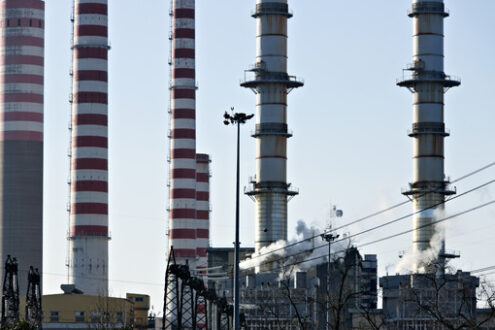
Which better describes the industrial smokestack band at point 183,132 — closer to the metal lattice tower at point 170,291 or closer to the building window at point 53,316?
the metal lattice tower at point 170,291

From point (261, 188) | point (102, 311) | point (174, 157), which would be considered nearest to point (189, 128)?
point (174, 157)

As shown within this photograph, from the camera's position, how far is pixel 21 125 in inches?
3376

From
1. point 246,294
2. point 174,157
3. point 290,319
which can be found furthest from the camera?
point 174,157

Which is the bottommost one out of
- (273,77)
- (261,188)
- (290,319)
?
(290,319)

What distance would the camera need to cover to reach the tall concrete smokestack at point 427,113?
82.1 metres

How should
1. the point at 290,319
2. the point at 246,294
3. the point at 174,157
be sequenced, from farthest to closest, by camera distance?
the point at 174,157, the point at 246,294, the point at 290,319

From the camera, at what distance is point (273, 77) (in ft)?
271

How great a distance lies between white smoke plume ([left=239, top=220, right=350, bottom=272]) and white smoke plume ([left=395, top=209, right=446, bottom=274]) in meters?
4.36

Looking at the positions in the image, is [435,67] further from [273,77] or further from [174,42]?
[174,42]

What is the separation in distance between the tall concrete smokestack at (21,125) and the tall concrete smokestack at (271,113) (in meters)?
14.9

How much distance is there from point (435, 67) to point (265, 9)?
39.2 feet

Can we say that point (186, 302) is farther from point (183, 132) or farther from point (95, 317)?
point (183, 132)

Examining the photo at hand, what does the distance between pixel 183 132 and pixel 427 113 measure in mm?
18881

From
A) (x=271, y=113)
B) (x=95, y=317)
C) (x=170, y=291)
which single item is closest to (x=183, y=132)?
(x=271, y=113)
